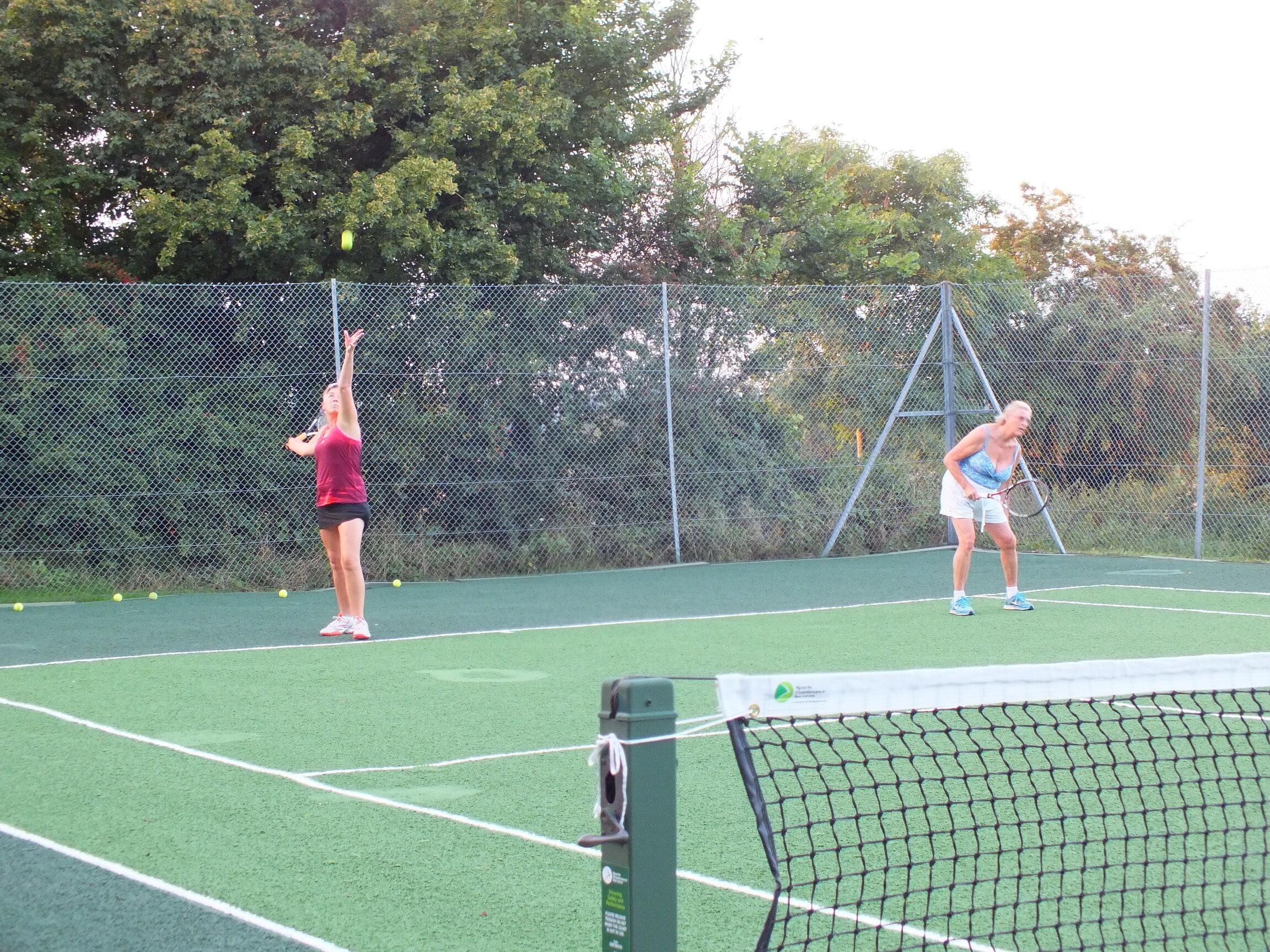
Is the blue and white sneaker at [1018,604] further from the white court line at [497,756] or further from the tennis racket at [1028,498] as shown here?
the white court line at [497,756]

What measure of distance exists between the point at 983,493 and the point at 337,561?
4.47 metres

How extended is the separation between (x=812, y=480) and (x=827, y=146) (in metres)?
18.4

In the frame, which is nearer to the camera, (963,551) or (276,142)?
(963,551)

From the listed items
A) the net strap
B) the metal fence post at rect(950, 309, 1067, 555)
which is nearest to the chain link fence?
the metal fence post at rect(950, 309, 1067, 555)

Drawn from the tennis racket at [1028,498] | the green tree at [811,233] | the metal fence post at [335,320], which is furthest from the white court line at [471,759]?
the green tree at [811,233]

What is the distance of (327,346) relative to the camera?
1191 centimetres

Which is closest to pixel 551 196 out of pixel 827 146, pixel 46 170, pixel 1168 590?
pixel 46 170

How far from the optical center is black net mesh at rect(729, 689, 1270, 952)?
10.5ft

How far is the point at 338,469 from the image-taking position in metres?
8.49

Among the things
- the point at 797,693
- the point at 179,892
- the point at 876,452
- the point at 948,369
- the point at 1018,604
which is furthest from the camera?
the point at 948,369

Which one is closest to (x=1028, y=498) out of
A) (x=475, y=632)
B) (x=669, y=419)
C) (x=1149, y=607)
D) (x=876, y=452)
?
(x=876, y=452)

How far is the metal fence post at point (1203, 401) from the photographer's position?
495 inches

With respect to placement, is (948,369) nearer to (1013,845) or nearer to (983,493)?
(983,493)

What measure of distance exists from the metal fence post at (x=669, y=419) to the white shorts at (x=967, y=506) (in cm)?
420
